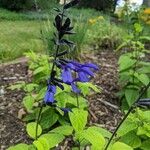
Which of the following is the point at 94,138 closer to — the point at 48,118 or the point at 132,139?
the point at 132,139

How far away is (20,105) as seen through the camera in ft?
14.6

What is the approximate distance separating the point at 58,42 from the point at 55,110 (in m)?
1.69

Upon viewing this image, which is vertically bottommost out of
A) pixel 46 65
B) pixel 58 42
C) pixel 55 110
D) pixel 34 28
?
pixel 34 28

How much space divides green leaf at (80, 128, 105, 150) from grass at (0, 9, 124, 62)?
2.19m

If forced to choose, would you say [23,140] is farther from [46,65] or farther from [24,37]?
[24,37]

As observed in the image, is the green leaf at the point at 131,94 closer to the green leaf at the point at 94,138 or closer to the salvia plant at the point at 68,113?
the salvia plant at the point at 68,113

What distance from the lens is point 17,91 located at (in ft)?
15.8

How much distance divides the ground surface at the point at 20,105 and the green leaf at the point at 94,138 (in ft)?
4.61

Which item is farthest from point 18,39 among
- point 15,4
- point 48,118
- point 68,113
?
Result: point 68,113

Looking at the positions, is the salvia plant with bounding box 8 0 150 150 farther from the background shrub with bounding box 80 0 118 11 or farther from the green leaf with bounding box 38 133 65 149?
the background shrub with bounding box 80 0 118 11

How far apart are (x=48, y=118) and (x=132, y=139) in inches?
36.4

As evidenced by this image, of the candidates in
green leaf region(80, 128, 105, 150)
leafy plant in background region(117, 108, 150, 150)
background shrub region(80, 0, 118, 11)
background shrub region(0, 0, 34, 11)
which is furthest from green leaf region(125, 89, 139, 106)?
background shrub region(80, 0, 118, 11)

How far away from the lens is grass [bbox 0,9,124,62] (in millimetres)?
6426

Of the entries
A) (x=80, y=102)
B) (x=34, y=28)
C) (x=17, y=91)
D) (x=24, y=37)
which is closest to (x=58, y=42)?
(x=80, y=102)
